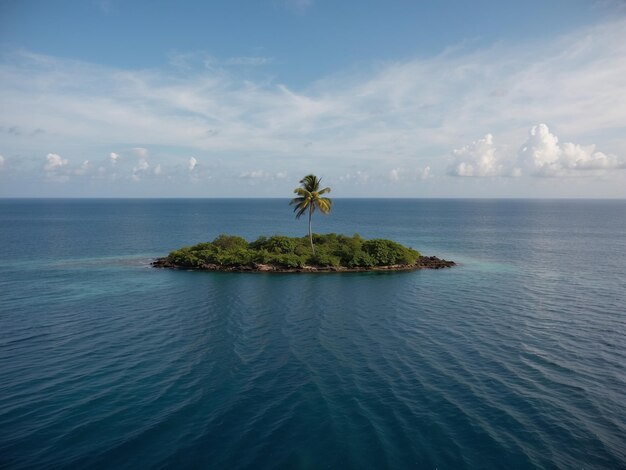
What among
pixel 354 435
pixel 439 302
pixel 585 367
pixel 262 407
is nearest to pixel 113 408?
pixel 262 407

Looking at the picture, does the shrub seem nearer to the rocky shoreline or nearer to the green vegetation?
the green vegetation

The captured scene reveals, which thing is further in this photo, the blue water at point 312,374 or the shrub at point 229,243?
the shrub at point 229,243

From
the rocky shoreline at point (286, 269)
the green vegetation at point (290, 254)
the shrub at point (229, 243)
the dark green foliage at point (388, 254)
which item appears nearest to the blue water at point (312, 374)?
the rocky shoreline at point (286, 269)

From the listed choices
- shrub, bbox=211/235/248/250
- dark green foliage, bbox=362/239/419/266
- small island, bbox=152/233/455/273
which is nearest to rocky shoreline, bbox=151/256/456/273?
small island, bbox=152/233/455/273

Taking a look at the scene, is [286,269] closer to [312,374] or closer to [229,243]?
[229,243]

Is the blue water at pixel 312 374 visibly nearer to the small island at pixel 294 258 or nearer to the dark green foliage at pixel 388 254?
the small island at pixel 294 258
